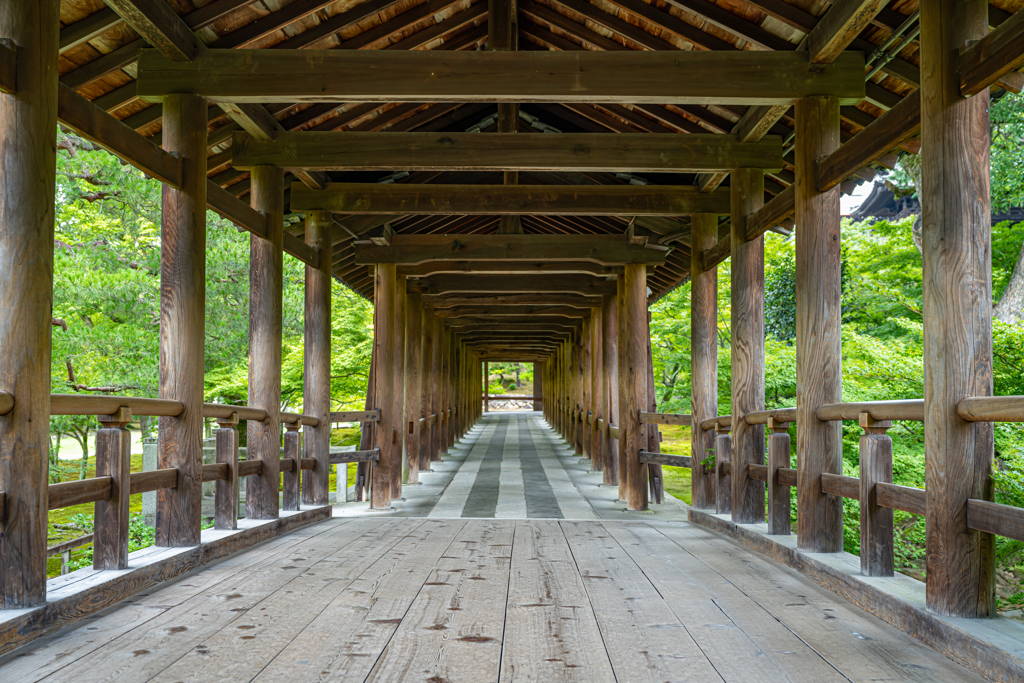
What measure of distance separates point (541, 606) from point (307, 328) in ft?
14.1

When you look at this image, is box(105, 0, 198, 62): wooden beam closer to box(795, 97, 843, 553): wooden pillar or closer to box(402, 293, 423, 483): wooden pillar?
box(795, 97, 843, 553): wooden pillar

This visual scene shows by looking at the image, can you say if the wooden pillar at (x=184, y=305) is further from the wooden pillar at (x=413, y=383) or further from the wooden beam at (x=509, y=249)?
the wooden pillar at (x=413, y=383)

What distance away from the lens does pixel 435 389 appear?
13219 millimetres

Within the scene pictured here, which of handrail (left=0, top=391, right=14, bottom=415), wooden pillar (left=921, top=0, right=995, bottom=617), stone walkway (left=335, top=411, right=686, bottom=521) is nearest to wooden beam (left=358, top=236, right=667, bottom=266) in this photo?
stone walkway (left=335, top=411, right=686, bottom=521)

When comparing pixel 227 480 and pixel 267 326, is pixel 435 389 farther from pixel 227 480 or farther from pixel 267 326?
pixel 227 480

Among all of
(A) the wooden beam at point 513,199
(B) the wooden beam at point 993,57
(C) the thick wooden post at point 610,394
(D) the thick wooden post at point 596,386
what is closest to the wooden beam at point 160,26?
(A) the wooden beam at point 513,199

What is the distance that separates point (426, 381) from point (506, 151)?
7.18m

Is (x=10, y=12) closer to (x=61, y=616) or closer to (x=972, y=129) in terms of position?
(x=61, y=616)

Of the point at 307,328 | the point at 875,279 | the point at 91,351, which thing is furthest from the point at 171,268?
the point at 875,279

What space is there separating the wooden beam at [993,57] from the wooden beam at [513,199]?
3923 millimetres

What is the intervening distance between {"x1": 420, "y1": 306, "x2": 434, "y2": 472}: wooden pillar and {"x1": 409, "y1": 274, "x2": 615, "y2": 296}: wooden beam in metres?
0.80

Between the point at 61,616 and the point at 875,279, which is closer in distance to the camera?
the point at 61,616

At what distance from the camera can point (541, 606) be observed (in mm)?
3059

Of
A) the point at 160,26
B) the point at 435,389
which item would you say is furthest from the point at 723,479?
the point at 435,389
